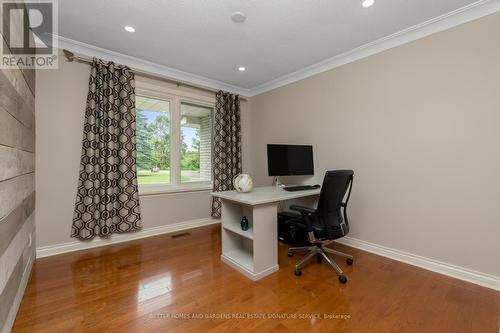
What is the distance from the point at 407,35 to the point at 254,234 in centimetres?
271

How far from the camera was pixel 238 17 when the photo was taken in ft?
6.91

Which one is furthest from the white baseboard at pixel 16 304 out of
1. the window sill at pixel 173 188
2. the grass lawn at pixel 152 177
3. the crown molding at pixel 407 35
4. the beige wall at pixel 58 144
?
the crown molding at pixel 407 35

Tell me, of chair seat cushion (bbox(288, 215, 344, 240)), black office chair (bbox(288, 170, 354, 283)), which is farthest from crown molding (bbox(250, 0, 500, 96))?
chair seat cushion (bbox(288, 215, 344, 240))

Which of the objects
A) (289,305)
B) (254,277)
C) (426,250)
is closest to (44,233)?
(254,277)

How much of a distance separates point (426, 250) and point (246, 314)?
2.02 m

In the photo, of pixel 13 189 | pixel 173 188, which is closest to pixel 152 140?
pixel 173 188

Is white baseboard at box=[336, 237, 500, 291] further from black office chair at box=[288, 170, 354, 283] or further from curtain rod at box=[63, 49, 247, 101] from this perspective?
curtain rod at box=[63, 49, 247, 101]

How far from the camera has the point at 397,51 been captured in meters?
2.43

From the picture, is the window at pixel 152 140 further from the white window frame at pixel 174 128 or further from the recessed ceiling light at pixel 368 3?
the recessed ceiling light at pixel 368 3

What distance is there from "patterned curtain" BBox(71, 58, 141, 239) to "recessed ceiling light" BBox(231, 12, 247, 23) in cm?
172

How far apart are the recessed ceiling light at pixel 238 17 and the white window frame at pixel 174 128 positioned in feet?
5.59

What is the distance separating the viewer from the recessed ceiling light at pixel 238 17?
2064 millimetres

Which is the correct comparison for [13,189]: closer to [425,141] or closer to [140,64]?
[140,64]

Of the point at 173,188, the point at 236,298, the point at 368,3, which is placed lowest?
the point at 236,298
